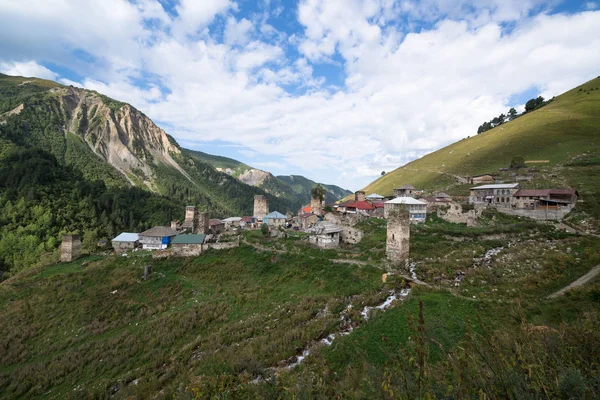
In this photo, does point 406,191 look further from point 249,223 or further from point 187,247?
point 187,247

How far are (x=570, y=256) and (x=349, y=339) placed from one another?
18759mm

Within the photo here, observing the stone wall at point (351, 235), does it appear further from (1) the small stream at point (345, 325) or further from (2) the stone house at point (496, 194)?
(2) the stone house at point (496, 194)

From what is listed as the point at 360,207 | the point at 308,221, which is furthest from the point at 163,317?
the point at 360,207

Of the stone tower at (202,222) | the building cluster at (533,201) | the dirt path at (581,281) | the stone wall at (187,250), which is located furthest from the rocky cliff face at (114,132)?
the dirt path at (581,281)

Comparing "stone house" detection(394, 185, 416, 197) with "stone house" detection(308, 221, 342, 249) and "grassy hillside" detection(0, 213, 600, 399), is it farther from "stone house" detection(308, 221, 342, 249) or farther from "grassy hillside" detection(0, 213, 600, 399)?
"stone house" detection(308, 221, 342, 249)

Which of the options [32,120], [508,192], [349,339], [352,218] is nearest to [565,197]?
[508,192]

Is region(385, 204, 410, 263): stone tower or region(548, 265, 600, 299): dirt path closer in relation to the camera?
region(548, 265, 600, 299): dirt path

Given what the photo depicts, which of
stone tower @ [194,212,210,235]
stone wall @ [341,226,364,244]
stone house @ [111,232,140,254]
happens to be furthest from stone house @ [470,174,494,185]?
stone house @ [111,232,140,254]

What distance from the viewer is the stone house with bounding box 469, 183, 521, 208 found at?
4003cm

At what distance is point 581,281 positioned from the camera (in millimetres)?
15883

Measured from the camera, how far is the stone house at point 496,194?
4003 cm

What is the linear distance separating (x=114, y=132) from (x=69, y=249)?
512 ft

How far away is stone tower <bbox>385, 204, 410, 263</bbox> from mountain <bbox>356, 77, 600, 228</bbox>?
2671 cm

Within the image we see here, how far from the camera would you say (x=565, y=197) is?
3500 centimetres
